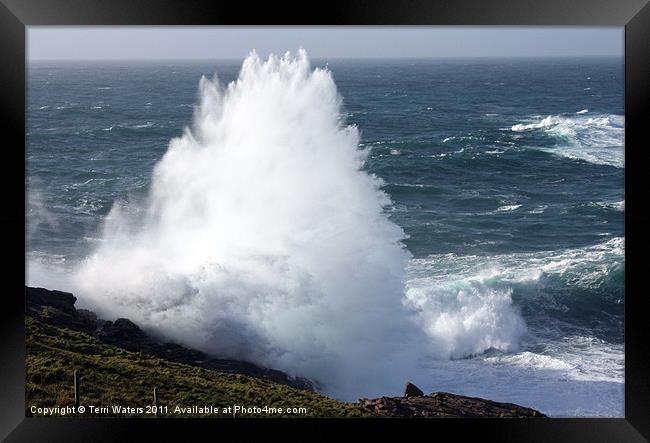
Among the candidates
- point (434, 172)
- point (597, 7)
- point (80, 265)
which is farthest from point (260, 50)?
point (597, 7)

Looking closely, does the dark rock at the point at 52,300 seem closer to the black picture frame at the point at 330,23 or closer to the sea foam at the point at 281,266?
the sea foam at the point at 281,266

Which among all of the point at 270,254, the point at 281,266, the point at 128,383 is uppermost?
the point at 270,254

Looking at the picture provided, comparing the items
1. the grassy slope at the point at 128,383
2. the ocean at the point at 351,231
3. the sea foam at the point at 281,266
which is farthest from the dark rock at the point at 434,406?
the sea foam at the point at 281,266

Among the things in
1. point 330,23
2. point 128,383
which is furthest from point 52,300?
point 330,23

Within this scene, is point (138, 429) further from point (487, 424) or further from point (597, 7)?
point (597, 7)

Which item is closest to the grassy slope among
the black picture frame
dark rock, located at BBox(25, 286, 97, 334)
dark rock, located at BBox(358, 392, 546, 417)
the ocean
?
dark rock, located at BBox(358, 392, 546, 417)

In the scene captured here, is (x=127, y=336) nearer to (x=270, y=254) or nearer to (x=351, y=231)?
(x=270, y=254)
